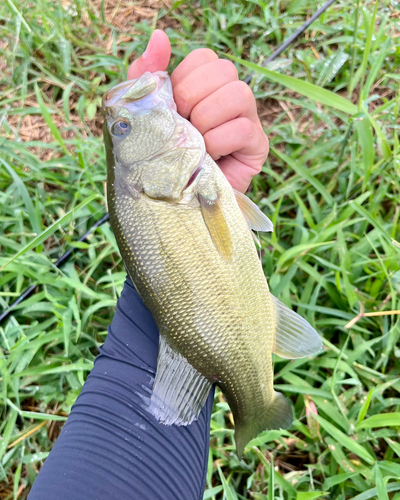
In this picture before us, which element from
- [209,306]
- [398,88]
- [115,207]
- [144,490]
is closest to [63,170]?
[115,207]

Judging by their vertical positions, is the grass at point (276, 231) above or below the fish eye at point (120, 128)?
below

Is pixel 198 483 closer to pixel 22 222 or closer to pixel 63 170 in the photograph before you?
pixel 22 222

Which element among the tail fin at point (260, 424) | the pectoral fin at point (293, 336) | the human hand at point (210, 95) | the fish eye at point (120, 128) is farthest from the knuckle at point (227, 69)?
the tail fin at point (260, 424)

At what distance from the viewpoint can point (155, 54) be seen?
1.53m

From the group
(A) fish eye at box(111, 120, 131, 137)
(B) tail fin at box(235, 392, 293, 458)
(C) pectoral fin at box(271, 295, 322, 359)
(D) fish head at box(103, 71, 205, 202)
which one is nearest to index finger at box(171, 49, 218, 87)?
(D) fish head at box(103, 71, 205, 202)

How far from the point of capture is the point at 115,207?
152 centimetres

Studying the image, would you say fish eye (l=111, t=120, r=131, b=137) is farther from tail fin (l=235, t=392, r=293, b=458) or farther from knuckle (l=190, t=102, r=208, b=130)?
tail fin (l=235, t=392, r=293, b=458)

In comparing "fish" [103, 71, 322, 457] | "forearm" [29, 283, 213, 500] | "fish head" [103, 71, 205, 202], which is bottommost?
"forearm" [29, 283, 213, 500]

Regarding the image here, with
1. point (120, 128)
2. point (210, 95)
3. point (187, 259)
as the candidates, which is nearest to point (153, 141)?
point (120, 128)

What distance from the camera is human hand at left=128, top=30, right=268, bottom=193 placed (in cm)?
154

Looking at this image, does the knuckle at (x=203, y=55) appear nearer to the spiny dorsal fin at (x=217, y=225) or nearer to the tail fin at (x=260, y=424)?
the spiny dorsal fin at (x=217, y=225)

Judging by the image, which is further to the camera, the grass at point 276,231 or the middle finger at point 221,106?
the grass at point 276,231

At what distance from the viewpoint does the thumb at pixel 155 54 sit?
1.51 m

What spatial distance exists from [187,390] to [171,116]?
1238mm
